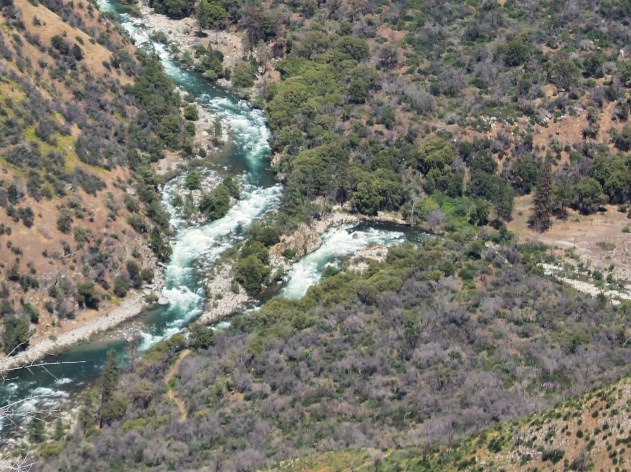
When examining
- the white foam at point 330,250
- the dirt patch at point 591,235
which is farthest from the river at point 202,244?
the dirt patch at point 591,235

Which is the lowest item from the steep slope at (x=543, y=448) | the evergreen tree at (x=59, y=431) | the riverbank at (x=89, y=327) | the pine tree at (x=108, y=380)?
the evergreen tree at (x=59, y=431)

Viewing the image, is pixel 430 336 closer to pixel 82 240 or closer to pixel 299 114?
pixel 82 240

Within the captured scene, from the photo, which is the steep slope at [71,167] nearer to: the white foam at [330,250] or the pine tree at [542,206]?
the white foam at [330,250]

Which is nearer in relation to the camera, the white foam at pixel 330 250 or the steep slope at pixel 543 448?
the steep slope at pixel 543 448

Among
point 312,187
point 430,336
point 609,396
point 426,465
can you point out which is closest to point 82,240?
point 312,187

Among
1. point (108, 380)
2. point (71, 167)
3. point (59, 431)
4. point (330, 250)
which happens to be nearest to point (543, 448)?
point (108, 380)

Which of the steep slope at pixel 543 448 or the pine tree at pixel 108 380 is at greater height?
the steep slope at pixel 543 448

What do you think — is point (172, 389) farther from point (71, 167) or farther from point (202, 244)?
point (71, 167)
